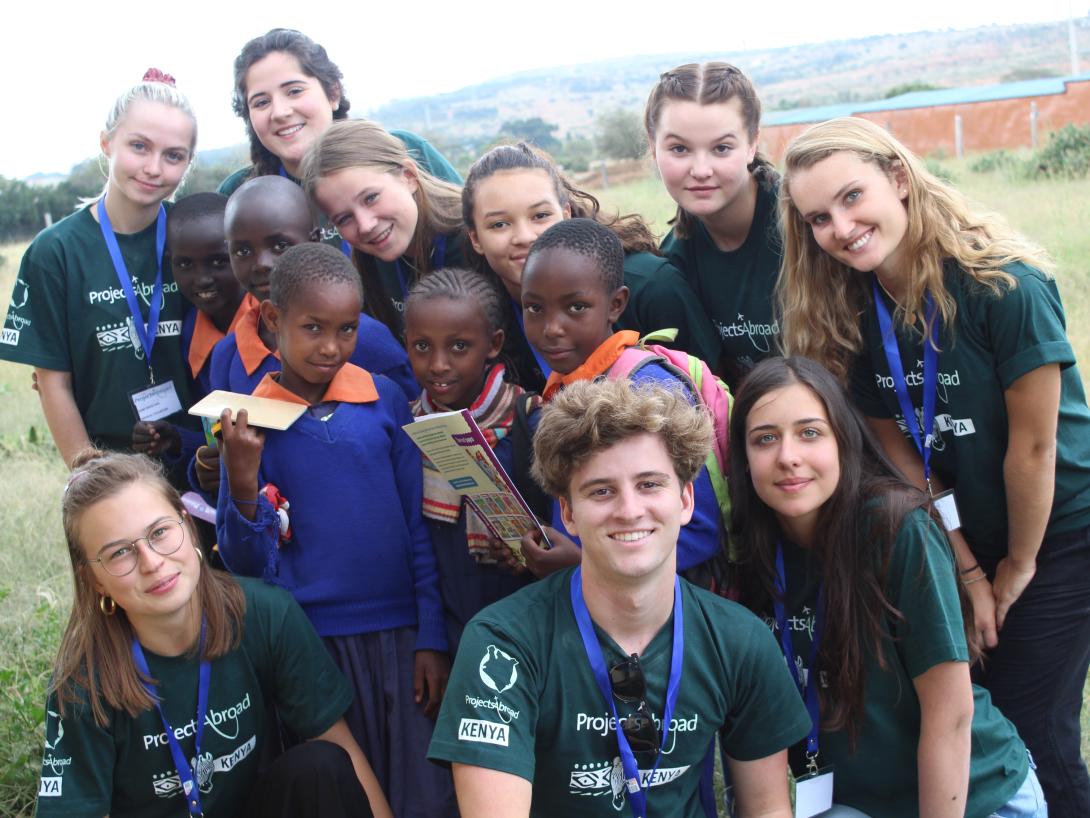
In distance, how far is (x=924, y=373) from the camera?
133 inches

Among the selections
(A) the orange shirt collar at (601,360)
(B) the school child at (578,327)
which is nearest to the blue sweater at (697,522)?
(B) the school child at (578,327)

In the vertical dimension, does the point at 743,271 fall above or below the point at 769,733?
above

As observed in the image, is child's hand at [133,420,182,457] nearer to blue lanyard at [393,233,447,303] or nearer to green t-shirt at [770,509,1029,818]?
blue lanyard at [393,233,447,303]

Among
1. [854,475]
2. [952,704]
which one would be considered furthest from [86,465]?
[952,704]

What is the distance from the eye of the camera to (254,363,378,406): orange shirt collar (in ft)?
11.2

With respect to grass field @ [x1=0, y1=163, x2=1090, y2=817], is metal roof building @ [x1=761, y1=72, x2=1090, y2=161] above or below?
above

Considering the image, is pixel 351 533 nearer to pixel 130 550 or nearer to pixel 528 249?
pixel 130 550

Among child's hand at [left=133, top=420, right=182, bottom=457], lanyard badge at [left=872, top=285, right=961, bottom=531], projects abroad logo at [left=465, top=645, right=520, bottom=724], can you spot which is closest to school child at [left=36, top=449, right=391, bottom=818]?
projects abroad logo at [left=465, top=645, right=520, bottom=724]

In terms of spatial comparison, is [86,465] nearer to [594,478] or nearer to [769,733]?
[594,478]

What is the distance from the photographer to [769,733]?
2.93 metres

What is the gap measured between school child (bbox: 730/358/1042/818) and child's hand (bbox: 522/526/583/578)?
→ 496 millimetres

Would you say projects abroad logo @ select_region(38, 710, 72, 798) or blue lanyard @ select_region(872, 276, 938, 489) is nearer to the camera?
projects abroad logo @ select_region(38, 710, 72, 798)

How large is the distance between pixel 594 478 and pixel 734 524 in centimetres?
62

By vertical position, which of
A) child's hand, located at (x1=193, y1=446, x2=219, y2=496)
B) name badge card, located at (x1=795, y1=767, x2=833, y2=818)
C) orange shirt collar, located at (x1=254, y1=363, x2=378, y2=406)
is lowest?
name badge card, located at (x1=795, y1=767, x2=833, y2=818)
